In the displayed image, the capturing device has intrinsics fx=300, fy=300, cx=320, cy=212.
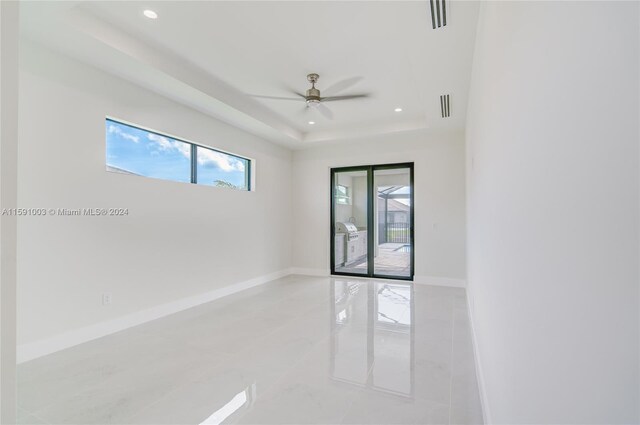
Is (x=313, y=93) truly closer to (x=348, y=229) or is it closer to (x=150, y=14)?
(x=150, y=14)

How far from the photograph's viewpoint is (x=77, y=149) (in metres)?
2.98

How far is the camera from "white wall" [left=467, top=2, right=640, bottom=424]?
406 millimetres

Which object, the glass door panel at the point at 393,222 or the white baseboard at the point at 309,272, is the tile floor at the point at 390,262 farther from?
the white baseboard at the point at 309,272

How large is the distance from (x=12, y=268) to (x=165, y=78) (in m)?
2.85

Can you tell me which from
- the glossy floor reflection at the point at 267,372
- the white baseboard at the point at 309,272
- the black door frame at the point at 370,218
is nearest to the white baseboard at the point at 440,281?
the black door frame at the point at 370,218

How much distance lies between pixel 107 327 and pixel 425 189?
205 inches

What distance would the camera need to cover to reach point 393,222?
20.1 ft

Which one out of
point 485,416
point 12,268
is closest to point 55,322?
point 12,268

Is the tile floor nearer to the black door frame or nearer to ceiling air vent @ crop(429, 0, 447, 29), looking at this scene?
the black door frame

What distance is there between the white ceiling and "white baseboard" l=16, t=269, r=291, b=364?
269 cm

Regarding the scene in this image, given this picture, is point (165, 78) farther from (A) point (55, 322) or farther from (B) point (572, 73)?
(B) point (572, 73)

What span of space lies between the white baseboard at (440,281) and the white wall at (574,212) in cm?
463

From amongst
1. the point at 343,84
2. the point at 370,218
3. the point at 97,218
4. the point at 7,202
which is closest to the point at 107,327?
the point at 97,218

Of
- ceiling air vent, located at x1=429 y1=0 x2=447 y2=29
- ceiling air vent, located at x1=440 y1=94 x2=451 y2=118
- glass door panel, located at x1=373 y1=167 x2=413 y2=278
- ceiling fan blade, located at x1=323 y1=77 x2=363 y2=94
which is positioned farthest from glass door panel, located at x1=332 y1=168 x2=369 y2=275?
ceiling air vent, located at x1=429 y1=0 x2=447 y2=29
